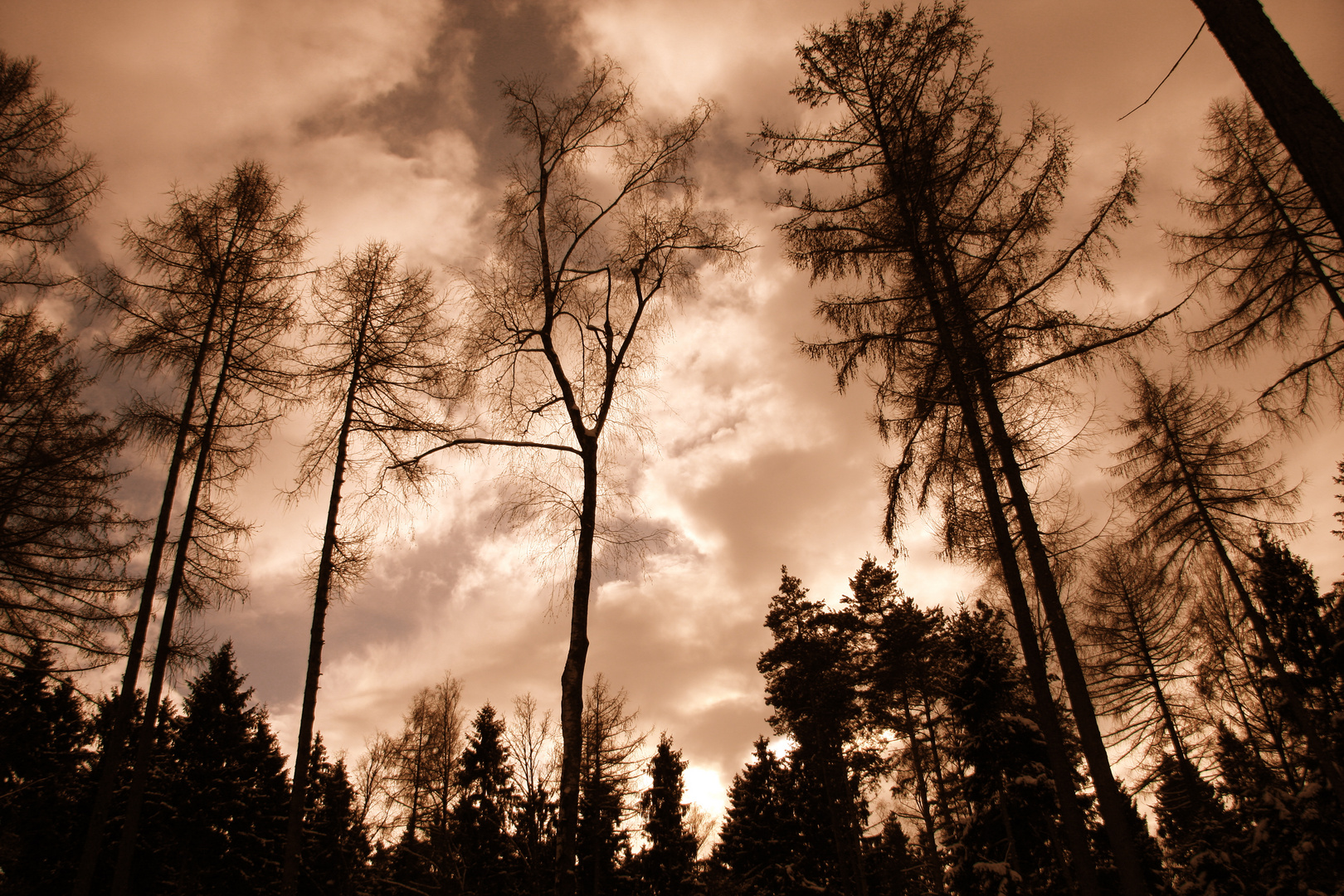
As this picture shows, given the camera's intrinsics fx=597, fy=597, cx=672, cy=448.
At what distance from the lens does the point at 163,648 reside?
9.85 metres

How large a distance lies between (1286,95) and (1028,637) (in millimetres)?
5304

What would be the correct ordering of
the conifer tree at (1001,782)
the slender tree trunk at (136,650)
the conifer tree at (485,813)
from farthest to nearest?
1. the conifer tree at (485,813)
2. the conifer tree at (1001,782)
3. the slender tree trunk at (136,650)

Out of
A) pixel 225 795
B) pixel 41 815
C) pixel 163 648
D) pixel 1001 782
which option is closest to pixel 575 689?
pixel 163 648

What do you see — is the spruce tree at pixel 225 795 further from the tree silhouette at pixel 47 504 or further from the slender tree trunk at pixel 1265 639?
the slender tree trunk at pixel 1265 639

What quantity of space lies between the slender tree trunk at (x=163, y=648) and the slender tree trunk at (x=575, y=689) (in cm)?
604

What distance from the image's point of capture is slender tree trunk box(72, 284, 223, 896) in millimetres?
8359

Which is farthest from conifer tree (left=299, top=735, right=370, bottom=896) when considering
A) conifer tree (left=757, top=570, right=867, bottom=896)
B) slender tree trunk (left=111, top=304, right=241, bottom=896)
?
conifer tree (left=757, top=570, right=867, bottom=896)

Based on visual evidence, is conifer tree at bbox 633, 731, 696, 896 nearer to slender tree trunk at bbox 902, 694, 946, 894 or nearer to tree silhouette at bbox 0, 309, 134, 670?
slender tree trunk at bbox 902, 694, 946, 894

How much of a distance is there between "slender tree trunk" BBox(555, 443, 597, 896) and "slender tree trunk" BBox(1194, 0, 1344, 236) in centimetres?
793

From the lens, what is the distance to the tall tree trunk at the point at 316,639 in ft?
28.9

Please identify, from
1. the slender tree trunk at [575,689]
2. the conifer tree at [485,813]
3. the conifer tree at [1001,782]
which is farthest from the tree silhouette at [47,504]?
the conifer tree at [1001,782]

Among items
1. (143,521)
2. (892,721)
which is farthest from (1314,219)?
(143,521)

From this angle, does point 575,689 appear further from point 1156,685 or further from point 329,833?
point 329,833

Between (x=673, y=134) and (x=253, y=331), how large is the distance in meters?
9.13
